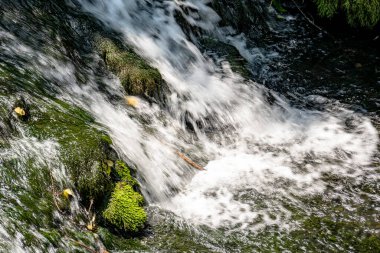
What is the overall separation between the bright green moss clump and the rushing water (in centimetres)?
254

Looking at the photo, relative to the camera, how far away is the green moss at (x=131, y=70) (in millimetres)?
5871

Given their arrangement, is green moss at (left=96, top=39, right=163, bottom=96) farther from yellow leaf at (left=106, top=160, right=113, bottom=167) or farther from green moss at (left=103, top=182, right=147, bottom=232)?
green moss at (left=103, top=182, right=147, bottom=232)

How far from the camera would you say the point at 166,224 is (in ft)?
13.4

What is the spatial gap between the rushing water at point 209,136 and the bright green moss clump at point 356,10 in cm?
254

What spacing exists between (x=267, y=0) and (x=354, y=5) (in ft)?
8.00

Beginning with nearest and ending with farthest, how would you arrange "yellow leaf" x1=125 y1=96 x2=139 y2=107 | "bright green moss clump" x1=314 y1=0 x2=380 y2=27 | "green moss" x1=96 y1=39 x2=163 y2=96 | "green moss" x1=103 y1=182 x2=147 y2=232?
"green moss" x1=103 y1=182 x2=147 y2=232
"yellow leaf" x1=125 y1=96 x2=139 y2=107
"green moss" x1=96 y1=39 x2=163 y2=96
"bright green moss clump" x1=314 y1=0 x2=380 y2=27

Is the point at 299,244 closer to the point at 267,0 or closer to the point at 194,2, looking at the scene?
the point at 194,2

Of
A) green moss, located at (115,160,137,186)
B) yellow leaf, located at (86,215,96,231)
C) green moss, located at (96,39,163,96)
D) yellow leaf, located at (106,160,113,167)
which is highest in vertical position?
green moss, located at (96,39,163,96)

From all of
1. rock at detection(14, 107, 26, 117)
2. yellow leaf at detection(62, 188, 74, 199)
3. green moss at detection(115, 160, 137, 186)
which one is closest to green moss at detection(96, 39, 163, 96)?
green moss at detection(115, 160, 137, 186)

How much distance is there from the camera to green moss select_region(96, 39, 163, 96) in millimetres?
5871

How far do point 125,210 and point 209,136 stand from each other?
7.91 feet

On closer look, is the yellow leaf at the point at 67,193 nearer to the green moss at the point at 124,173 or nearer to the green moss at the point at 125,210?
the green moss at the point at 125,210

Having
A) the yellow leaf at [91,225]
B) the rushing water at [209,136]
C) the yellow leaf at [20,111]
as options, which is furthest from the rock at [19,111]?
the yellow leaf at [91,225]

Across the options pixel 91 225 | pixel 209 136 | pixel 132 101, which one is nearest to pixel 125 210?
pixel 91 225
